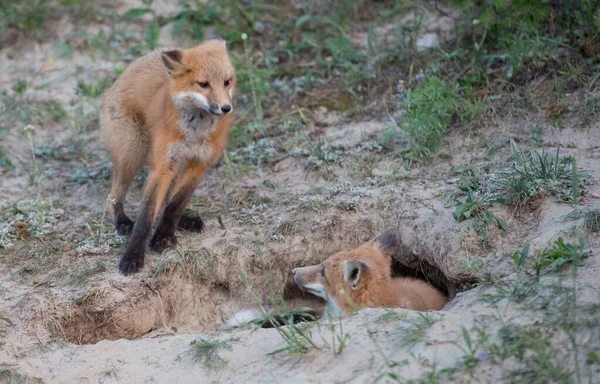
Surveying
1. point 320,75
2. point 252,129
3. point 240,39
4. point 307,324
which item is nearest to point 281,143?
point 252,129

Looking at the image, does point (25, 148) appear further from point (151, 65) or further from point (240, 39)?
point (240, 39)

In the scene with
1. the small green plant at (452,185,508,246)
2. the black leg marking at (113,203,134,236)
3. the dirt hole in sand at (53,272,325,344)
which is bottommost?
the dirt hole in sand at (53,272,325,344)

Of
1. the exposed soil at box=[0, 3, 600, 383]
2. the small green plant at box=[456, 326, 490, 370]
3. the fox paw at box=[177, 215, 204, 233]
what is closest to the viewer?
the small green plant at box=[456, 326, 490, 370]

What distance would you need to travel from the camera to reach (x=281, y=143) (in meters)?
7.66

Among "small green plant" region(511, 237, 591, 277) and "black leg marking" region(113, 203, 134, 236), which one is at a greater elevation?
"small green plant" region(511, 237, 591, 277)

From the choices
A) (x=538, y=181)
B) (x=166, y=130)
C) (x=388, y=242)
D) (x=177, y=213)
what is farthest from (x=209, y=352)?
(x=538, y=181)

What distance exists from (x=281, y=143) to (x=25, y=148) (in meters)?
2.75

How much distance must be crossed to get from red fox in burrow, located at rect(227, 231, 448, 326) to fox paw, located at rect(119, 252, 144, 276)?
124cm

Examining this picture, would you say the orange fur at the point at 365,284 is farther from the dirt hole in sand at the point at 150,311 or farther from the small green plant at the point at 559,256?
the small green plant at the point at 559,256

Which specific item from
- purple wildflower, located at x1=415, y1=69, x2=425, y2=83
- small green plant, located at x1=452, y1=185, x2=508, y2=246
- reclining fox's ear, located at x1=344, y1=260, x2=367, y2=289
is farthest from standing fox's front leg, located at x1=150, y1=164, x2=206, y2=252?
purple wildflower, located at x1=415, y1=69, x2=425, y2=83

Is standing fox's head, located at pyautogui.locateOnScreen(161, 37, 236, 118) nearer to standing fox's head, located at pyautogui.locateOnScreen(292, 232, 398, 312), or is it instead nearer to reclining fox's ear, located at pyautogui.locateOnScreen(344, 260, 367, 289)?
standing fox's head, located at pyautogui.locateOnScreen(292, 232, 398, 312)

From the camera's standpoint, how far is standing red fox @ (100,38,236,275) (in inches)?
230

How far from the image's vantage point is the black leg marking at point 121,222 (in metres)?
6.48

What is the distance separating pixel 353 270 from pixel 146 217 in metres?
1.85
